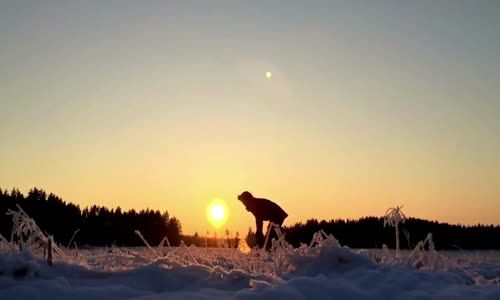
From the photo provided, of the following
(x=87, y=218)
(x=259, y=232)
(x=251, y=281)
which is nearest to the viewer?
(x=251, y=281)

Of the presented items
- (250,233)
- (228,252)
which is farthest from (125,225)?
(228,252)

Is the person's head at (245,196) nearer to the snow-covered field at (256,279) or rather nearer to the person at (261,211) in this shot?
the person at (261,211)

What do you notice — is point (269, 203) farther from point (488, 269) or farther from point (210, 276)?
point (210, 276)

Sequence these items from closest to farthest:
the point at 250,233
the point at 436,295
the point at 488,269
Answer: the point at 436,295
the point at 488,269
the point at 250,233

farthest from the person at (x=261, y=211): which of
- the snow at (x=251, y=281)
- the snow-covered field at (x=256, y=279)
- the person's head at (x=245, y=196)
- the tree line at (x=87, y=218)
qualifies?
the tree line at (x=87, y=218)

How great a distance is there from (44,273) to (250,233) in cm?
1216

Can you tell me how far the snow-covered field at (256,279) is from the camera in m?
3.51

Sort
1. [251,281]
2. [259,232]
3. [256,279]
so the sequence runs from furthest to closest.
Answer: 1. [259,232]
2. [256,279]
3. [251,281]

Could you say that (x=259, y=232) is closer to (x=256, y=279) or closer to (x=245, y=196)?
(x=245, y=196)

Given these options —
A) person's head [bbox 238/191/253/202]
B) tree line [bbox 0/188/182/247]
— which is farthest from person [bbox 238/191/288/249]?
tree line [bbox 0/188/182/247]

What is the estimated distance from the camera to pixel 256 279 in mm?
3916

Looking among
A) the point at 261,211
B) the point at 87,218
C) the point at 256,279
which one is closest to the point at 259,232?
the point at 261,211

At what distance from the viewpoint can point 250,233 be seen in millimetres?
15883

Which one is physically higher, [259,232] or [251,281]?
[259,232]
